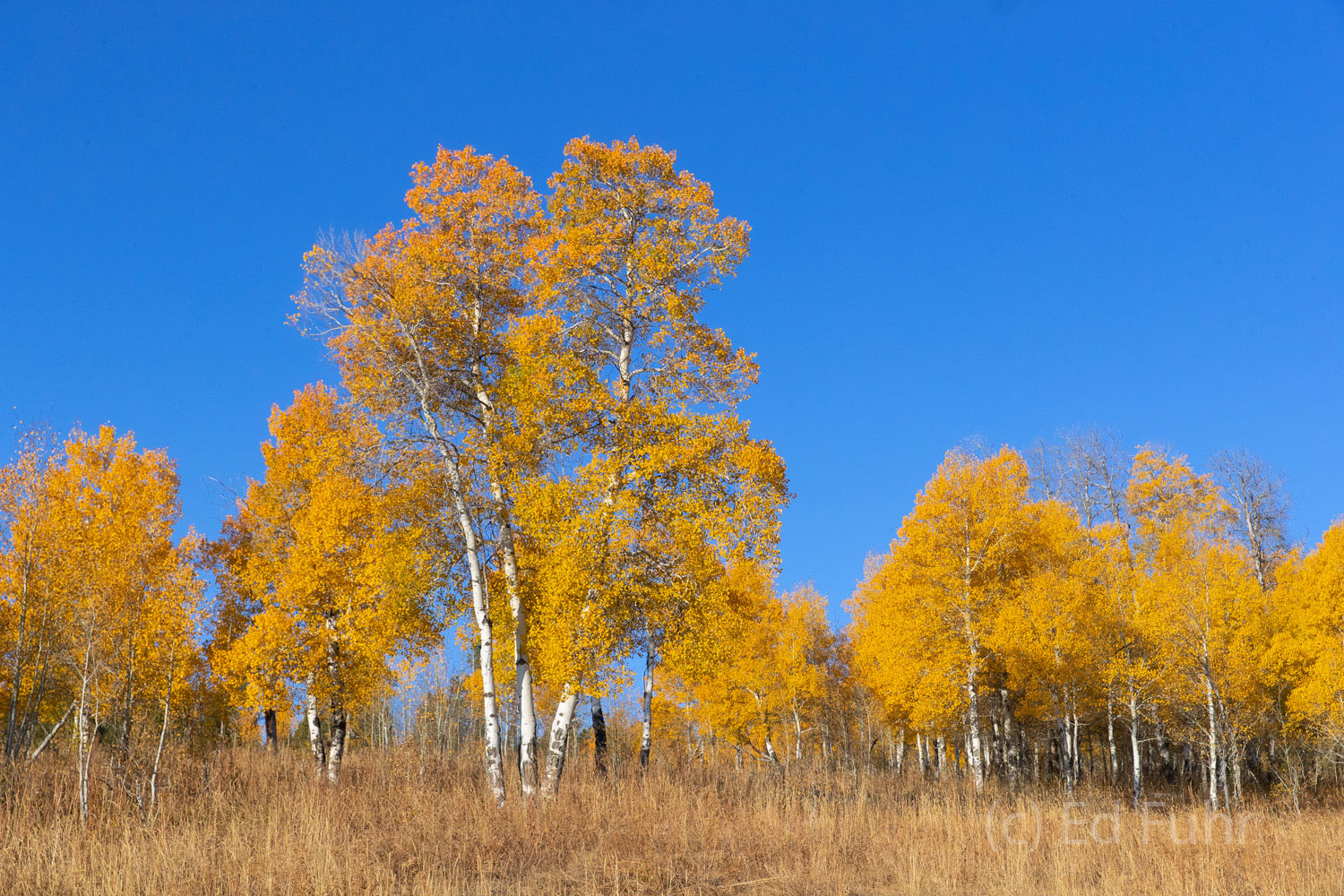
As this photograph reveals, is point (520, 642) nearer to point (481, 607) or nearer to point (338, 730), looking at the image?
point (481, 607)

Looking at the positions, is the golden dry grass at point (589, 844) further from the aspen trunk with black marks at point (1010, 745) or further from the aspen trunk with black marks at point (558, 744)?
the aspen trunk with black marks at point (1010, 745)

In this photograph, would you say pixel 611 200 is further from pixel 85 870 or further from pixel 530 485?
pixel 85 870

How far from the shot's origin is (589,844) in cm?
1147

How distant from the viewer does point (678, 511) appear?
1602cm

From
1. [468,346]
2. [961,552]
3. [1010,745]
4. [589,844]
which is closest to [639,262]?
[468,346]

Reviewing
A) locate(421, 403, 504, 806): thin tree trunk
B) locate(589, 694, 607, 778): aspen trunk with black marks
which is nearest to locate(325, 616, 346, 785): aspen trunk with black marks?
locate(589, 694, 607, 778): aspen trunk with black marks

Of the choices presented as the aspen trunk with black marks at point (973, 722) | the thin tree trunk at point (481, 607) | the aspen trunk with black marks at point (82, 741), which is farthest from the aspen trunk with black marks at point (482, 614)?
the aspen trunk with black marks at point (973, 722)

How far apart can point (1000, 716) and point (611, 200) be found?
25768 millimetres

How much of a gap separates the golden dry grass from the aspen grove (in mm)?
1014

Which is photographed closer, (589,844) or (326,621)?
(589,844)

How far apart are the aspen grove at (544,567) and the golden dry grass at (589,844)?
39.9 inches

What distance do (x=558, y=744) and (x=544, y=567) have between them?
3.14 meters

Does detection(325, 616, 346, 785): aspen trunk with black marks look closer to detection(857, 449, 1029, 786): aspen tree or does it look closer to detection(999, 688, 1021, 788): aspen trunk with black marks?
detection(857, 449, 1029, 786): aspen tree

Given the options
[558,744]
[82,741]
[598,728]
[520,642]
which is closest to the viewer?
[82,741]
